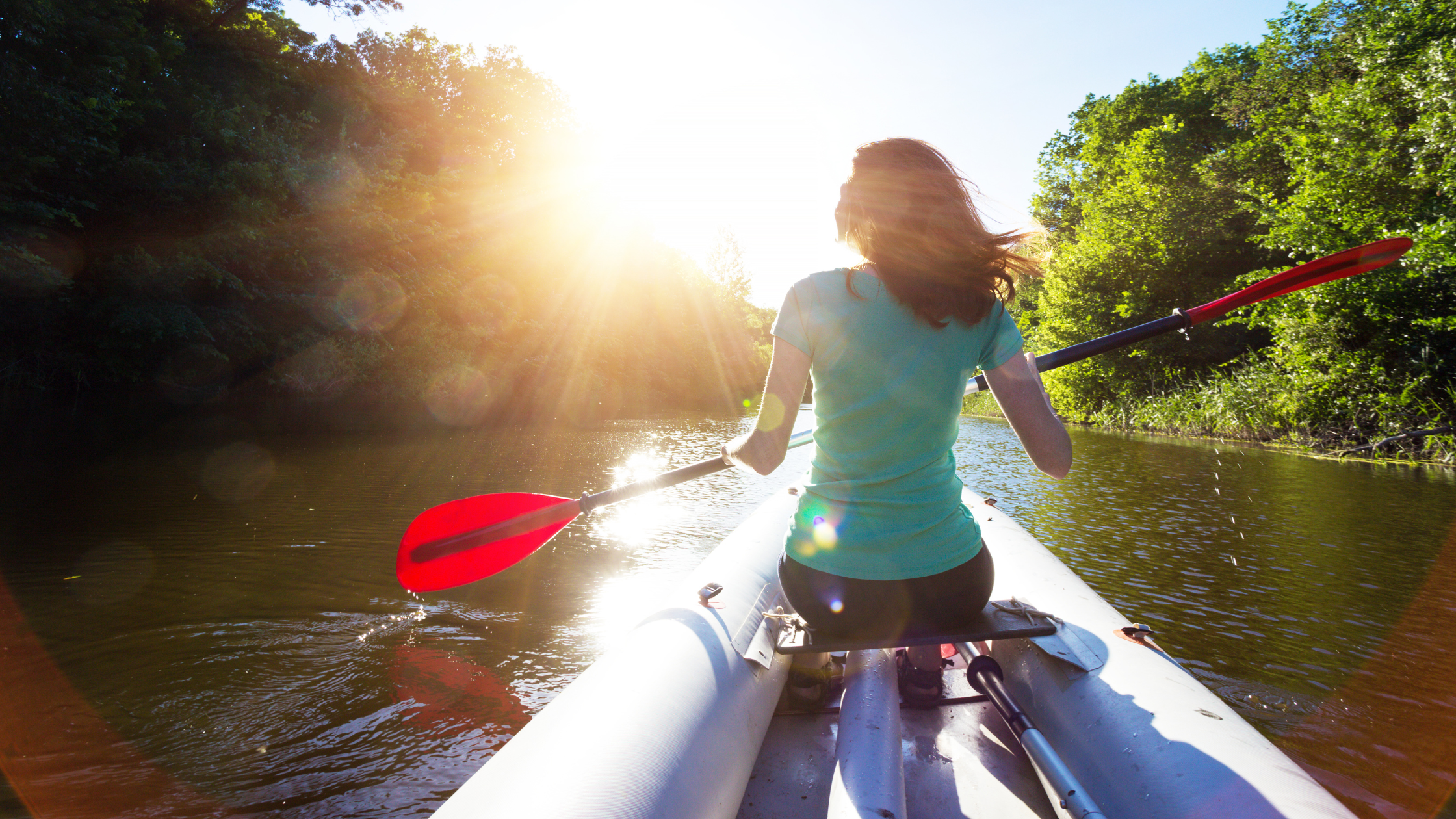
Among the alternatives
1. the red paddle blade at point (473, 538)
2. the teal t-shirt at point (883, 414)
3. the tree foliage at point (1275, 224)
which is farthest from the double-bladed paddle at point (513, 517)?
the tree foliage at point (1275, 224)

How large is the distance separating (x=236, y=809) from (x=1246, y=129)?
25922 mm

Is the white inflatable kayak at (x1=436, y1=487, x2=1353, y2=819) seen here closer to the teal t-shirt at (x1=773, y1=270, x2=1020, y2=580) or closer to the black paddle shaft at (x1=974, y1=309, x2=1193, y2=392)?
the teal t-shirt at (x1=773, y1=270, x2=1020, y2=580)

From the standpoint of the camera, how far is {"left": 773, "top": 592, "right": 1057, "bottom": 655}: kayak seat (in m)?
1.34

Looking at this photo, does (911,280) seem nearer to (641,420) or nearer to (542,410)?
(641,420)

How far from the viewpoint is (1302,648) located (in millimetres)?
3154

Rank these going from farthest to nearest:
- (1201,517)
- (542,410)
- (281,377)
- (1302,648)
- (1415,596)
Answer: (542,410), (281,377), (1201,517), (1415,596), (1302,648)

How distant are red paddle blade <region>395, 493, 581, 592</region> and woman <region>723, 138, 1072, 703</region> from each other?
1.37 meters

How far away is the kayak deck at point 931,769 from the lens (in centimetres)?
141

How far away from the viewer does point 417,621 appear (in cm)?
323

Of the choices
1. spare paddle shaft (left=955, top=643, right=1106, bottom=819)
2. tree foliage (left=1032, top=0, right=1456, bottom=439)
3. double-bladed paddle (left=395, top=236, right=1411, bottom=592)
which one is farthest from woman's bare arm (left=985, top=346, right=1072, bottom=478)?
tree foliage (left=1032, top=0, right=1456, bottom=439)

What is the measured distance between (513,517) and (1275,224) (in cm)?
1547

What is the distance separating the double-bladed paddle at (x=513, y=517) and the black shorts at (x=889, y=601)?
1.08 m

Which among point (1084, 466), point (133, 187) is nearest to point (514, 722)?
point (1084, 466)

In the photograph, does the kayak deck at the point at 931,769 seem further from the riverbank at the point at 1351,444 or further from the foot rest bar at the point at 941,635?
the riverbank at the point at 1351,444
